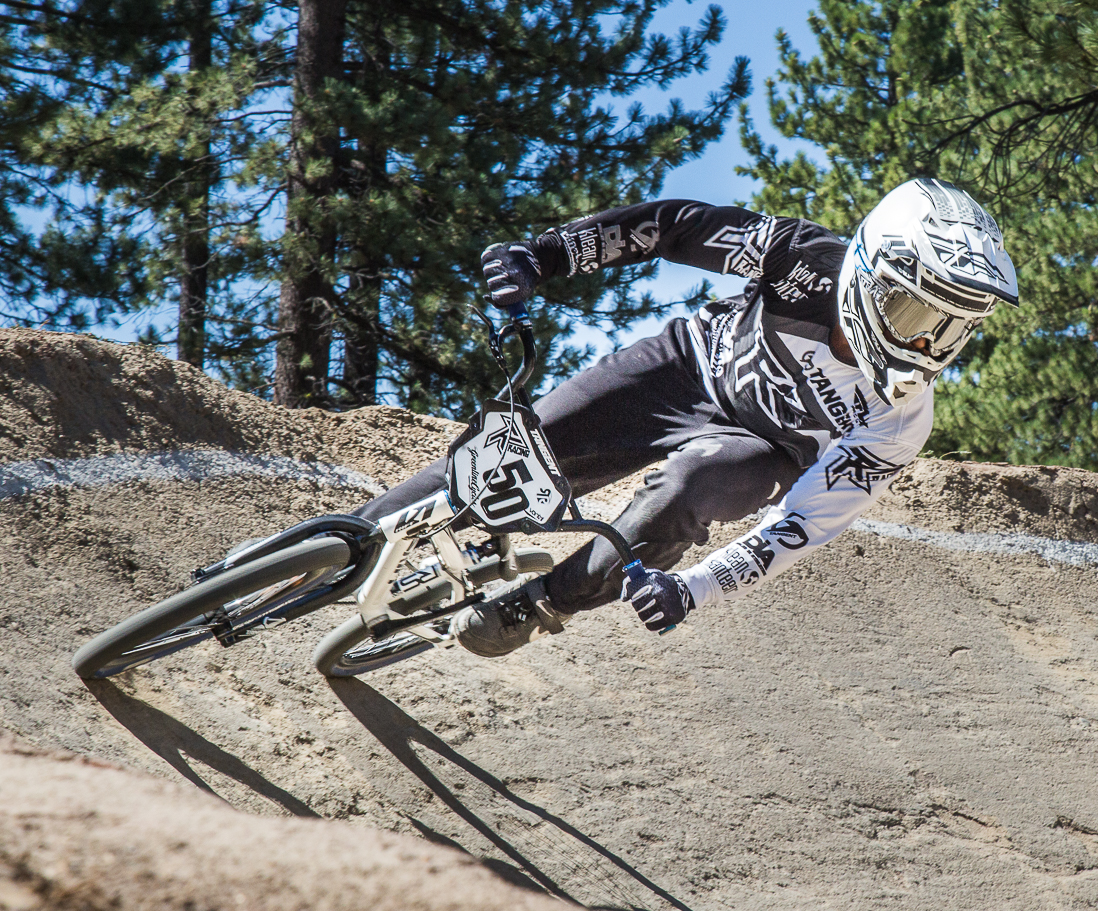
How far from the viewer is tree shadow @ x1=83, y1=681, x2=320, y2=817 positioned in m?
3.31

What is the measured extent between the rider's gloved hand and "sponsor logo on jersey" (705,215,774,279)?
51.9 inches

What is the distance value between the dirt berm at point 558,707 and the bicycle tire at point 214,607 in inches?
7.3

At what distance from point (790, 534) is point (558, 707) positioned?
64.7 inches

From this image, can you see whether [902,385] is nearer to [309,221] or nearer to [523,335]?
[523,335]

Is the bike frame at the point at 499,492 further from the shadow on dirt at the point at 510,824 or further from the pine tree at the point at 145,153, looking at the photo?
the pine tree at the point at 145,153

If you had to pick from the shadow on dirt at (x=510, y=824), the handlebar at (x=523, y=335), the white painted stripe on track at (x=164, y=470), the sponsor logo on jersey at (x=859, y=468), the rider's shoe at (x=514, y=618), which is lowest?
the shadow on dirt at (x=510, y=824)

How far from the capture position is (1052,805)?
4.45 meters

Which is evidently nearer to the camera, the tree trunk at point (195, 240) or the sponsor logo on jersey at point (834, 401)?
the sponsor logo on jersey at point (834, 401)

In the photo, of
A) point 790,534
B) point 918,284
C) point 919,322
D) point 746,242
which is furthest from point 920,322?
point 790,534

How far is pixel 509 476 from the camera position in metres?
3.29

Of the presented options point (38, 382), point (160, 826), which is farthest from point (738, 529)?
point (160, 826)

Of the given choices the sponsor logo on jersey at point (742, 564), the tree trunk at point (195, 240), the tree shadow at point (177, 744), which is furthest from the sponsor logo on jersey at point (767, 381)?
the tree trunk at point (195, 240)

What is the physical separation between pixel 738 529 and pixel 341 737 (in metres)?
3.36

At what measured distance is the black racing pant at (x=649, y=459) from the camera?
3.43m
